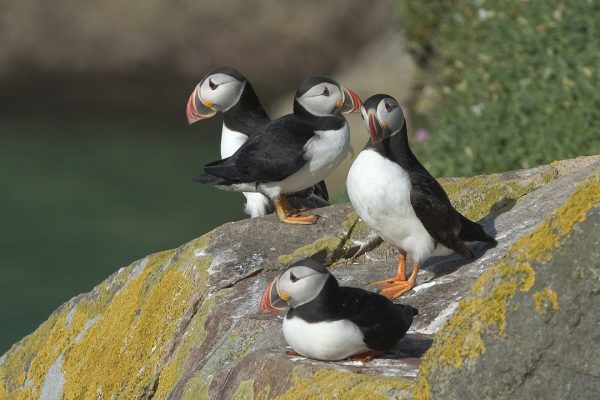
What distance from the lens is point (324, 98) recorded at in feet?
20.8

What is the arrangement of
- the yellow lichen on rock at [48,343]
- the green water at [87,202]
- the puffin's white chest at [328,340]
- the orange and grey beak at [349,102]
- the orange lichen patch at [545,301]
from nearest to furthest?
the orange lichen patch at [545,301]
the puffin's white chest at [328,340]
the yellow lichen on rock at [48,343]
the orange and grey beak at [349,102]
the green water at [87,202]

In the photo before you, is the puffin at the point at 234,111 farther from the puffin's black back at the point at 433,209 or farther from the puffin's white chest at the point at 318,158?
the puffin's black back at the point at 433,209

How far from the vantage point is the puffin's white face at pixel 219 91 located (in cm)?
698

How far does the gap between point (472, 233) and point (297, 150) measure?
1.44 meters

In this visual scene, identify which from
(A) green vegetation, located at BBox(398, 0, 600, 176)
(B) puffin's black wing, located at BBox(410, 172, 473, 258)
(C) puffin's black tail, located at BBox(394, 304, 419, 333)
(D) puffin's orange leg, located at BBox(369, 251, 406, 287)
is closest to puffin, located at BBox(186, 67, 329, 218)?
(D) puffin's orange leg, located at BBox(369, 251, 406, 287)

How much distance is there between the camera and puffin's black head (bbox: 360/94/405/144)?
16.4 ft

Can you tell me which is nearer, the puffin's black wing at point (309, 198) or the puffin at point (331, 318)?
the puffin at point (331, 318)

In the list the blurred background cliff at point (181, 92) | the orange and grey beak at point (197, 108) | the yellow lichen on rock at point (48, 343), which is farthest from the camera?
the blurred background cliff at point (181, 92)

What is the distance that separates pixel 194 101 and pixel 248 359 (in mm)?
2889

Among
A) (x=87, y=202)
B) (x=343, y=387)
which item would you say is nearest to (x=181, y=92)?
(x=87, y=202)

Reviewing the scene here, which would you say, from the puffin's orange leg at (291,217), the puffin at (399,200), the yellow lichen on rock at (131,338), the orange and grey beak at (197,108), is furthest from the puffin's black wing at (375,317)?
the orange and grey beak at (197,108)

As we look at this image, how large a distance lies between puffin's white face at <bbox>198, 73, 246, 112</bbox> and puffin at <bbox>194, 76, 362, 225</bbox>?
0.62 metres

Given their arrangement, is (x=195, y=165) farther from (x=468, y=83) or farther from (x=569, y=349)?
(x=569, y=349)

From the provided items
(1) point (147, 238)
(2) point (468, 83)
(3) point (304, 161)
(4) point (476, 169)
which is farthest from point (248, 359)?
(1) point (147, 238)
